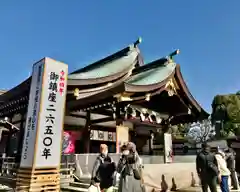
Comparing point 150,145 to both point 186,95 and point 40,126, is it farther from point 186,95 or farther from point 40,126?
point 40,126

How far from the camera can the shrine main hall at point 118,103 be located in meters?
9.36

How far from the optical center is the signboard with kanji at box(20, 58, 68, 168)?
615 cm

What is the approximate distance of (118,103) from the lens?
9516 millimetres

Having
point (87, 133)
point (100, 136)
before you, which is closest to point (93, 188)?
point (87, 133)

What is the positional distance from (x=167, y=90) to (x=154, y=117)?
166cm

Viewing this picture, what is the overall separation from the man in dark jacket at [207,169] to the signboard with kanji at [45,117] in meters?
4.24

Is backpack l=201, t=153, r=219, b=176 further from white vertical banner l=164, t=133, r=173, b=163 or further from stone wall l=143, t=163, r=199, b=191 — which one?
white vertical banner l=164, t=133, r=173, b=163

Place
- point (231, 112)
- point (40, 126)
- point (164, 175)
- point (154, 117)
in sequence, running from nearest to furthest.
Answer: point (40, 126), point (164, 175), point (154, 117), point (231, 112)

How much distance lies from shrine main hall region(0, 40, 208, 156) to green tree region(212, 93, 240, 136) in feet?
85.0

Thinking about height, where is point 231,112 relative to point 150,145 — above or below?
above

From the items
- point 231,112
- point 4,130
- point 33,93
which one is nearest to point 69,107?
point 33,93

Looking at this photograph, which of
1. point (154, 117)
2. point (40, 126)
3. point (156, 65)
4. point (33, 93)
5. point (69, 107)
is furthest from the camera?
point (156, 65)

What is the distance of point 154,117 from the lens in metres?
11.8

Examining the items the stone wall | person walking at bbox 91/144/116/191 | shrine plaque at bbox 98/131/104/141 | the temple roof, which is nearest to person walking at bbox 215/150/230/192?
the stone wall
